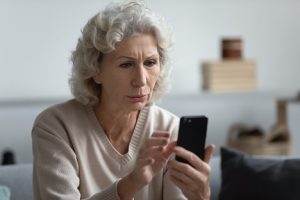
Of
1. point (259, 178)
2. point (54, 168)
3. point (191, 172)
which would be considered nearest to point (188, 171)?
point (191, 172)

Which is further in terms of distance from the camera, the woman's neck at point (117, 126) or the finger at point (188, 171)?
the woman's neck at point (117, 126)

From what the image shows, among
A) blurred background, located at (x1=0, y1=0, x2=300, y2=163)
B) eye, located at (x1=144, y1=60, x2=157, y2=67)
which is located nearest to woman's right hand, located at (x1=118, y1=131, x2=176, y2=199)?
eye, located at (x1=144, y1=60, x2=157, y2=67)

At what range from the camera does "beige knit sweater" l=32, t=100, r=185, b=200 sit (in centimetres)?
139

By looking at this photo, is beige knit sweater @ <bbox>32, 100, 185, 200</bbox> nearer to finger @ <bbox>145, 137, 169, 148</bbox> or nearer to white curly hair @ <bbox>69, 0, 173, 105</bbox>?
white curly hair @ <bbox>69, 0, 173, 105</bbox>

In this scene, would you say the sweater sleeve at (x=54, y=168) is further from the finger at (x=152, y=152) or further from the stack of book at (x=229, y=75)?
the stack of book at (x=229, y=75)

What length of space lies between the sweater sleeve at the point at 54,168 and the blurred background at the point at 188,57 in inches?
41.6

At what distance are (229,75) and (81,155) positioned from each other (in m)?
1.45

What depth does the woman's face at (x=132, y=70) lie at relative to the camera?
4.55 ft

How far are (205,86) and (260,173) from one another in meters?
1.10

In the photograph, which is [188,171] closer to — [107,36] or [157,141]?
[157,141]

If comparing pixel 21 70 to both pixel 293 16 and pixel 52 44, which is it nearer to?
pixel 52 44

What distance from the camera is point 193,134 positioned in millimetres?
1304

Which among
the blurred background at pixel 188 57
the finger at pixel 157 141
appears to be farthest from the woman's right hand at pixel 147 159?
the blurred background at pixel 188 57

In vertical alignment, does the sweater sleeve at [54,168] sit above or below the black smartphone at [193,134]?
below
